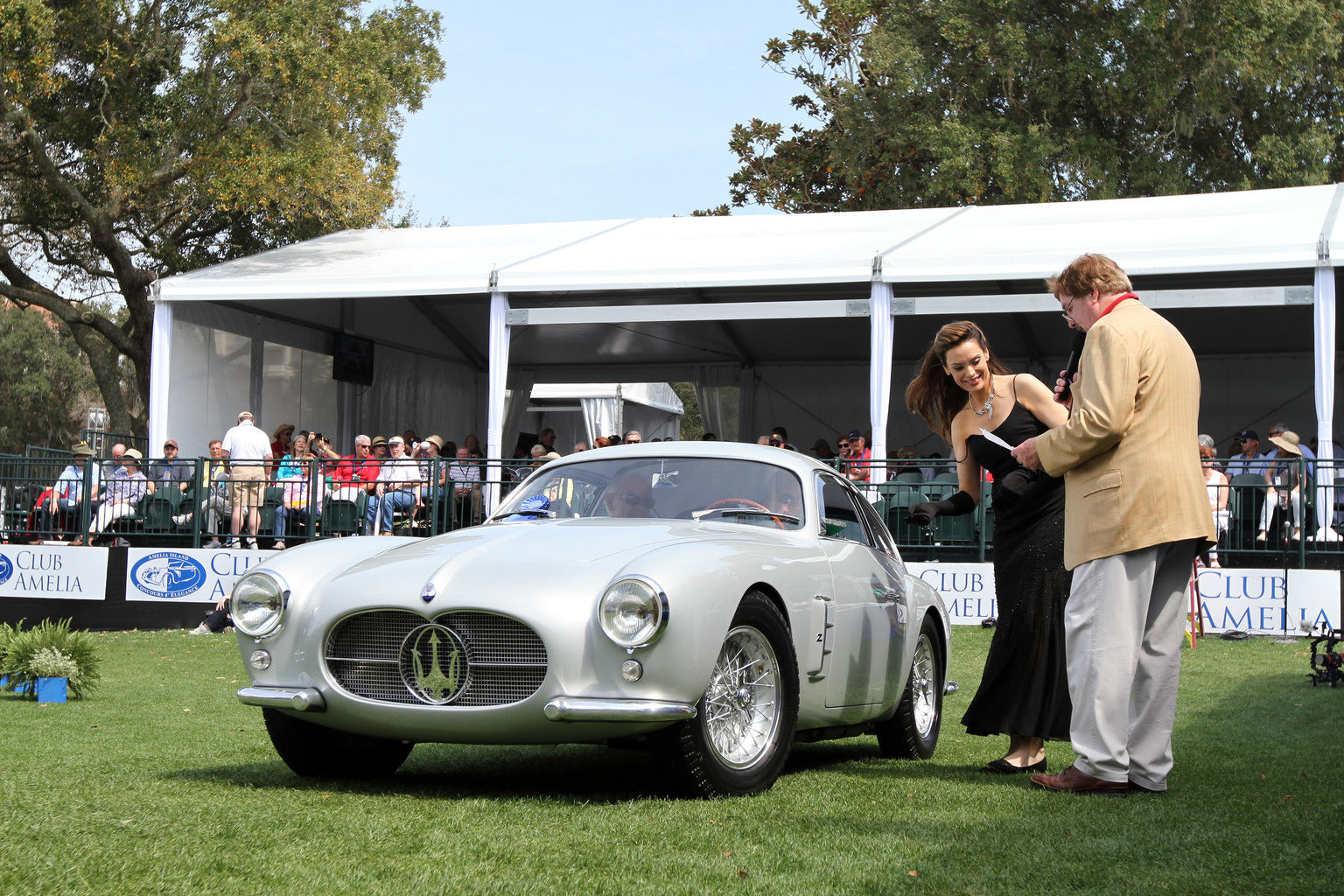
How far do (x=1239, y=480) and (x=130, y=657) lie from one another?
10.9 m

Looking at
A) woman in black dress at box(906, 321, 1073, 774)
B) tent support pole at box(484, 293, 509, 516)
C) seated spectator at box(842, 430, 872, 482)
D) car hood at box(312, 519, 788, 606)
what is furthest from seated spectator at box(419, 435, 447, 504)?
woman in black dress at box(906, 321, 1073, 774)

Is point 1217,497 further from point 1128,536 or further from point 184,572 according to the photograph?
point 184,572

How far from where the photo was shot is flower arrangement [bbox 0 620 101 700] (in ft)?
27.9

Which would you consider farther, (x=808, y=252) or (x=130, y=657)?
(x=808, y=252)

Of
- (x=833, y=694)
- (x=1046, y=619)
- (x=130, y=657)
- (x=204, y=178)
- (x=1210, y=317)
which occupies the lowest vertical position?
(x=130, y=657)

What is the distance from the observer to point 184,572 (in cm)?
1508

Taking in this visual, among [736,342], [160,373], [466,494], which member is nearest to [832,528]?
[466,494]

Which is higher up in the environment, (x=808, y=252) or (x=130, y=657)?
(x=808, y=252)

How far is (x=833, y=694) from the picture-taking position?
215 inches

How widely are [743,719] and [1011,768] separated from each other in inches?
51.5

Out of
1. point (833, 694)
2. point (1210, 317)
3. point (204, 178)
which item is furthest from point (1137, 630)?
point (204, 178)

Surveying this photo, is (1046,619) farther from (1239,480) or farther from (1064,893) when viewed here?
(1239,480)

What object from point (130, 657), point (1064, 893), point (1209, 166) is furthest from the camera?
point (1209, 166)

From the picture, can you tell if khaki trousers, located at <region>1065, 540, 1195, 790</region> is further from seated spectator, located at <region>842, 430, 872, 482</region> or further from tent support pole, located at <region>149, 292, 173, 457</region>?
tent support pole, located at <region>149, 292, 173, 457</region>
